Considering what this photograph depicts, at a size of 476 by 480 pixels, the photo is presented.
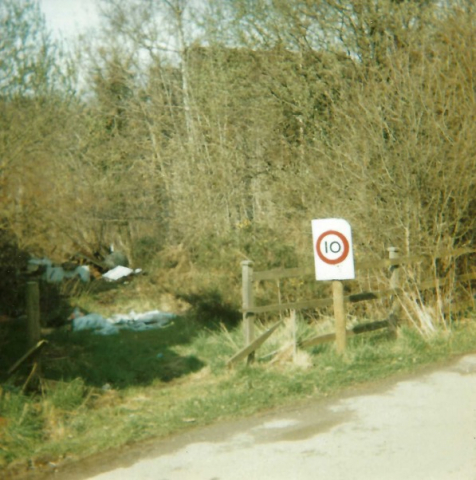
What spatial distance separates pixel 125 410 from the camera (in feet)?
22.4

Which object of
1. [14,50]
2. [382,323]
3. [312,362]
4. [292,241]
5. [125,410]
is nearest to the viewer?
[125,410]

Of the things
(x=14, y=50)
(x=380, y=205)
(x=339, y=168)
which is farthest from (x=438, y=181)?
(x=14, y=50)

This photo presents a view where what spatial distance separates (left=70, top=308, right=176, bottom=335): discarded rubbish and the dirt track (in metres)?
6.75

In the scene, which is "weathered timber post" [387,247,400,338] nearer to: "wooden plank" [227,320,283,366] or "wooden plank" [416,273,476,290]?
"wooden plank" [416,273,476,290]

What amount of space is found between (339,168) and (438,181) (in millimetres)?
2489

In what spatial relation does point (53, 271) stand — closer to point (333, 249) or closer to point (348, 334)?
point (348, 334)

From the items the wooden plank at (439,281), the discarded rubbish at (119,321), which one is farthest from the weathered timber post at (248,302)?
the discarded rubbish at (119,321)

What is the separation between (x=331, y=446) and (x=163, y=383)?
3.55 m

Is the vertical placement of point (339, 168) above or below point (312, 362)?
above

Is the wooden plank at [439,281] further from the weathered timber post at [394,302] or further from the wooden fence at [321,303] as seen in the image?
the weathered timber post at [394,302]

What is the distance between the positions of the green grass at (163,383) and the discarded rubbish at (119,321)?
1.42 metres

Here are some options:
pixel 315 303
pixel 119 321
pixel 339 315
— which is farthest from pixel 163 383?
pixel 119 321

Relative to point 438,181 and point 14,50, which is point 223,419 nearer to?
point 438,181

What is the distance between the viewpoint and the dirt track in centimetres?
478
